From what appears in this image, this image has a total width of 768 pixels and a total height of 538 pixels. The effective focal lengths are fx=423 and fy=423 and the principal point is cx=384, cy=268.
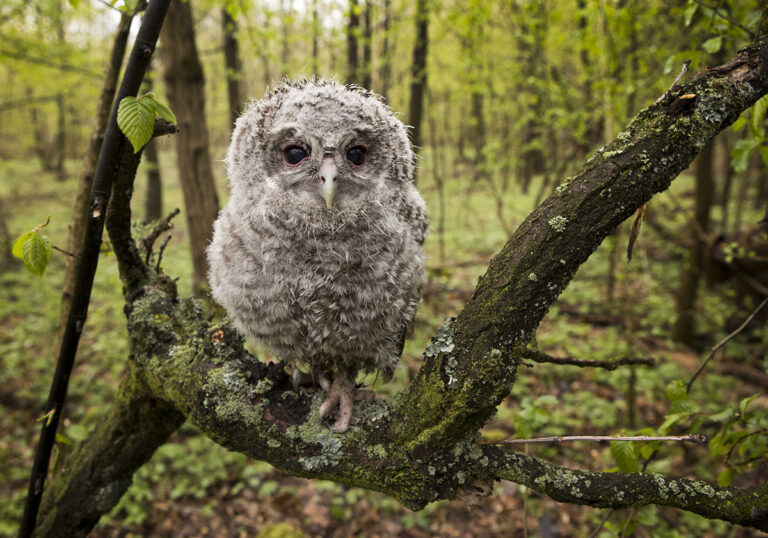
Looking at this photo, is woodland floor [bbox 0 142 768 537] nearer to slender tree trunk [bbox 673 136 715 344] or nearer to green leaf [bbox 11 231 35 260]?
slender tree trunk [bbox 673 136 715 344]

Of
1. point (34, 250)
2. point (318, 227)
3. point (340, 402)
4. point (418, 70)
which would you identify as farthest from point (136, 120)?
point (418, 70)

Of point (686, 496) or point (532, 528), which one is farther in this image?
point (532, 528)

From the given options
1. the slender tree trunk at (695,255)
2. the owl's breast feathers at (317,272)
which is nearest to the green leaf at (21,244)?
the owl's breast feathers at (317,272)

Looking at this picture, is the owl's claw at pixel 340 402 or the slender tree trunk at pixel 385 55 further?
the slender tree trunk at pixel 385 55

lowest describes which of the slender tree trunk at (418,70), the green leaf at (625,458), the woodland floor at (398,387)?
the woodland floor at (398,387)

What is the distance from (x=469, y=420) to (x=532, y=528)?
130 inches

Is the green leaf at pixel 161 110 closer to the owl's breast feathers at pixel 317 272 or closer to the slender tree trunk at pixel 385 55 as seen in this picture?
the owl's breast feathers at pixel 317 272

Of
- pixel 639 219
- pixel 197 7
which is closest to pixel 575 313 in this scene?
pixel 639 219

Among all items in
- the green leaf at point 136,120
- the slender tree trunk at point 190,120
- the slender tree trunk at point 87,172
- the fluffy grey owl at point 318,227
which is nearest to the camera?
the green leaf at point 136,120

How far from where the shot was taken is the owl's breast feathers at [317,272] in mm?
1650

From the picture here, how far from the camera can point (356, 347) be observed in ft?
5.78

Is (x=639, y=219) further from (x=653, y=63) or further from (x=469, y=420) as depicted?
(x=653, y=63)

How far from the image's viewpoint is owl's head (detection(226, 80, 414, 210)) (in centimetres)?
154

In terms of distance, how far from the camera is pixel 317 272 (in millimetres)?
1659
